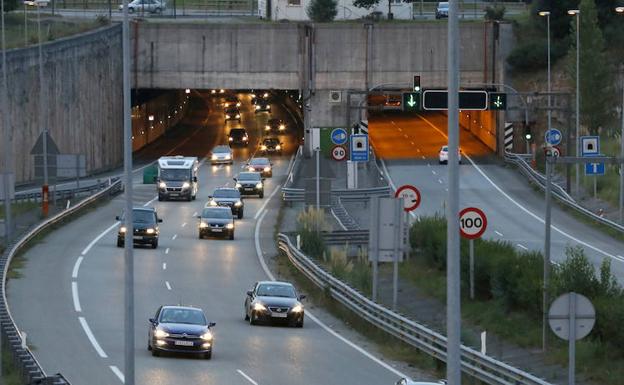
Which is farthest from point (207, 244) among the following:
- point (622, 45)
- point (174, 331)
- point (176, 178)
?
point (622, 45)

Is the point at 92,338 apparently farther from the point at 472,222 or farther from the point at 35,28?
the point at 35,28

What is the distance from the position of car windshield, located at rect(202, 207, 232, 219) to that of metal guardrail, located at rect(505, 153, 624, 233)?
53.6 feet

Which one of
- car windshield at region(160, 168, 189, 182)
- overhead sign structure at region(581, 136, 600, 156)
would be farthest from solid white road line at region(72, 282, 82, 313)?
car windshield at region(160, 168, 189, 182)

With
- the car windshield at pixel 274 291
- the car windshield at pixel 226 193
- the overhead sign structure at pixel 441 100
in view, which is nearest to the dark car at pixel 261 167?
the car windshield at pixel 226 193

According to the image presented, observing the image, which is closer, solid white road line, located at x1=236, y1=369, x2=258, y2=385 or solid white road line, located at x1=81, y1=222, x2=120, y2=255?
solid white road line, located at x1=236, y1=369, x2=258, y2=385

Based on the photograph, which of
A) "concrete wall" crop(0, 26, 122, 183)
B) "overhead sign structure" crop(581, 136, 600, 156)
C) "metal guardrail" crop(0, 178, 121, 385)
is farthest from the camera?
"concrete wall" crop(0, 26, 122, 183)

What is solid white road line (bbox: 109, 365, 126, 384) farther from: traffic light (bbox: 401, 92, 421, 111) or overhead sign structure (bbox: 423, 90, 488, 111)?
traffic light (bbox: 401, 92, 421, 111)

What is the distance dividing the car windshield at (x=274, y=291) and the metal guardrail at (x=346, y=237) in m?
16.0

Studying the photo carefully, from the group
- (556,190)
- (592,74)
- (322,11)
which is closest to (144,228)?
(556,190)

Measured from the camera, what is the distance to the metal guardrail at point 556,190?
→ 217 ft

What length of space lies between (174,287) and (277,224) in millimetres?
21524

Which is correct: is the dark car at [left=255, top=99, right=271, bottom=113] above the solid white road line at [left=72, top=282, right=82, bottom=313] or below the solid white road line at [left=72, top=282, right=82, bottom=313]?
above

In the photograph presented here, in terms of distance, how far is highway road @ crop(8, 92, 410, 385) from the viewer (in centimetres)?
3134

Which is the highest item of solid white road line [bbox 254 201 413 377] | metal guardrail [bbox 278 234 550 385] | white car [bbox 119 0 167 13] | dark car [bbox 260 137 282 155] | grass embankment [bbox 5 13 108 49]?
white car [bbox 119 0 167 13]
